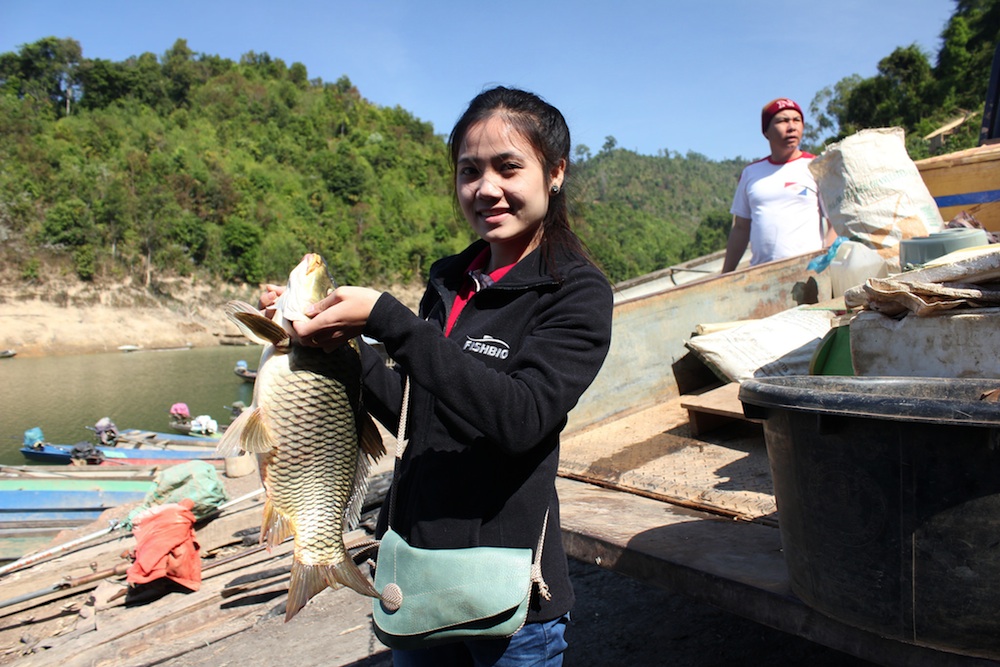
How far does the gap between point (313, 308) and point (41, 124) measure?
2920 inches

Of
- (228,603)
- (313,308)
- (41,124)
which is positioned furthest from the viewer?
(41,124)

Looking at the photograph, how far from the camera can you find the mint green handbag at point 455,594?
1.53 metres

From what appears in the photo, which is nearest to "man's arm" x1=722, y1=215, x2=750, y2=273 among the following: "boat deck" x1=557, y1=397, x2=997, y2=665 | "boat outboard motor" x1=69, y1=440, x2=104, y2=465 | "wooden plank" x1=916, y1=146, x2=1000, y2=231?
"wooden plank" x1=916, y1=146, x2=1000, y2=231

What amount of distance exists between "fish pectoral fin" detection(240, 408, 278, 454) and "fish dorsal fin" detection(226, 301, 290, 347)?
18 cm

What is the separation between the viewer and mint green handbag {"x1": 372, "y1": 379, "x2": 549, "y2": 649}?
1.53 metres

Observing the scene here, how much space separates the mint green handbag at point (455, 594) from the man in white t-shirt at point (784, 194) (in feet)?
13.4

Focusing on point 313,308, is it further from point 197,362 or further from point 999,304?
point 197,362

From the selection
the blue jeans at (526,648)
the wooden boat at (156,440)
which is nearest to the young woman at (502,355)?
the blue jeans at (526,648)

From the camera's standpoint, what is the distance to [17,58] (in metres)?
75.0

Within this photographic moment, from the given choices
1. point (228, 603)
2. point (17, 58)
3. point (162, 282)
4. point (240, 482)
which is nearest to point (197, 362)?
point (162, 282)

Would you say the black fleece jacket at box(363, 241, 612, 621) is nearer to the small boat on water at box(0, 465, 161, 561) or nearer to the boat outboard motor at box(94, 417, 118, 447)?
the small boat on water at box(0, 465, 161, 561)

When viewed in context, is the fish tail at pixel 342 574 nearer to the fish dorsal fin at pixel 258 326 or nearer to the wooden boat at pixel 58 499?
the fish dorsal fin at pixel 258 326

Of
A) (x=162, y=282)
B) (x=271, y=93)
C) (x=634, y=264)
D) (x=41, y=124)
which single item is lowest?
(x=634, y=264)

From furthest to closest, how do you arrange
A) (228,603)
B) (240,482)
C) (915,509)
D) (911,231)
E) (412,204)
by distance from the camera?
(412,204) < (240,482) < (228,603) < (911,231) < (915,509)
